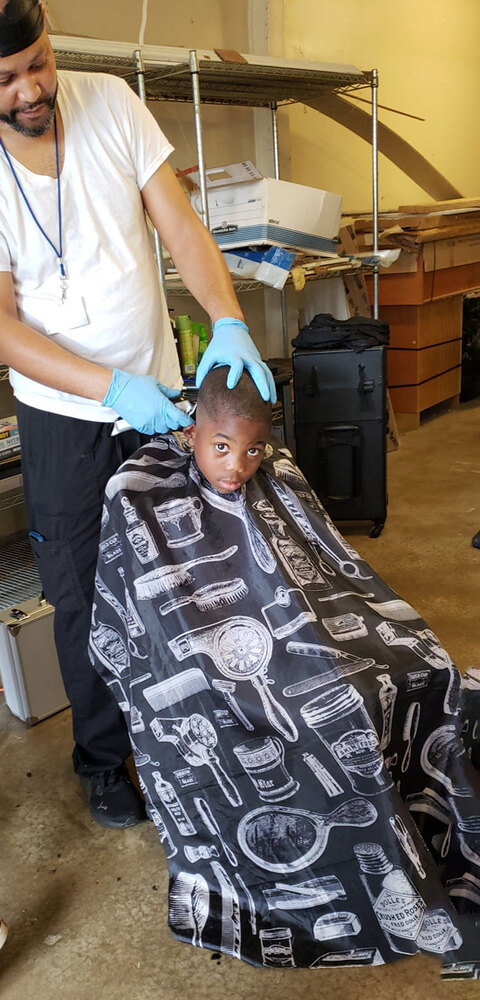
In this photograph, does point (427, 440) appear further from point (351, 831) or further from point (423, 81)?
point (351, 831)

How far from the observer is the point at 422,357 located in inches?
173

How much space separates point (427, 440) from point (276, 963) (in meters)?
3.28

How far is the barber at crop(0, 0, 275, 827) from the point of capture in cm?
139

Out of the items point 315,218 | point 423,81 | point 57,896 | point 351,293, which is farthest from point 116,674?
point 423,81

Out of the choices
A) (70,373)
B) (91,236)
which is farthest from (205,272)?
(70,373)

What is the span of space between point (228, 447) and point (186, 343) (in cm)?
158

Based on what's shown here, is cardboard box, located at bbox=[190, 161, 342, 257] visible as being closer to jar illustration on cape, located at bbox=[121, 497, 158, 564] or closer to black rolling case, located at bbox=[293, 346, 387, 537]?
black rolling case, located at bbox=[293, 346, 387, 537]

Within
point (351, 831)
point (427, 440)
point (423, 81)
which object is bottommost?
point (427, 440)

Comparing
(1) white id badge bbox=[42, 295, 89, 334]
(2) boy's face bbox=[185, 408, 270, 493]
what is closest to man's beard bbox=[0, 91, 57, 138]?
(1) white id badge bbox=[42, 295, 89, 334]

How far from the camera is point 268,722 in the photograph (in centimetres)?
130

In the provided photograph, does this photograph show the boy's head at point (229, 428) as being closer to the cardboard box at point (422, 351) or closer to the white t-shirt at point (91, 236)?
the white t-shirt at point (91, 236)

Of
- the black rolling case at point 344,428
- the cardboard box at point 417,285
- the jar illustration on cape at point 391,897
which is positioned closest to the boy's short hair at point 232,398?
the jar illustration on cape at point 391,897

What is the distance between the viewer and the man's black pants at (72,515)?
5.07 feet

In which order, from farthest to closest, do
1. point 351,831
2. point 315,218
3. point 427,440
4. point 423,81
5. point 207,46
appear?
point 423,81, point 427,440, point 207,46, point 315,218, point 351,831
